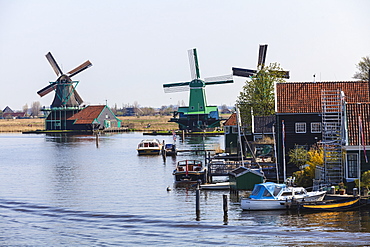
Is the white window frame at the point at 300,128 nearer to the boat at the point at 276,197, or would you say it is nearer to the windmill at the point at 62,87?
the boat at the point at 276,197

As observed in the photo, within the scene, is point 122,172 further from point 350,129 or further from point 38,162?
point 350,129

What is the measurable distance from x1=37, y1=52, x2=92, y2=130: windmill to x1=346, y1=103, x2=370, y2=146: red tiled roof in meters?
123

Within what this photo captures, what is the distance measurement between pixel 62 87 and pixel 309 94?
11412 centimetres

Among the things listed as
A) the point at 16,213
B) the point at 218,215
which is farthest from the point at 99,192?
the point at 218,215

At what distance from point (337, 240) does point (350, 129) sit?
10.4 metres

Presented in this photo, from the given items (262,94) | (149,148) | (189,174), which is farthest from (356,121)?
(149,148)

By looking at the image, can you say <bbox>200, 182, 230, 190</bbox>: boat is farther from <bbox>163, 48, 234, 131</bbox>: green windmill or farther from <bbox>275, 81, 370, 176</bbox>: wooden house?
<bbox>163, 48, 234, 131</bbox>: green windmill

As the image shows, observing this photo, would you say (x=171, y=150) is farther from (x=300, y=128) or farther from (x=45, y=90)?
(x=45, y=90)

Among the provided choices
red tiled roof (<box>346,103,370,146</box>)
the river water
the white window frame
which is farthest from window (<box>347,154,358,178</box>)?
the white window frame

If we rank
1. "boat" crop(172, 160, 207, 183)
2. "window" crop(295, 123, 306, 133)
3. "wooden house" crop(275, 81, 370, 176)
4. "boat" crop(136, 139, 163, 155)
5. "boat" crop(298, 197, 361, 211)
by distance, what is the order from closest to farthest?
"boat" crop(298, 197, 361, 211)
"wooden house" crop(275, 81, 370, 176)
"window" crop(295, 123, 306, 133)
"boat" crop(172, 160, 207, 183)
"boat" crop(136, 139, 163, 155)

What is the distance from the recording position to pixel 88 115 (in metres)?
166

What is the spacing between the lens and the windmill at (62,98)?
160000 millimetres

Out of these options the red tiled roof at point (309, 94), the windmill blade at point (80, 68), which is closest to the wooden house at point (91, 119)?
the windmill blade at point (80, 68)

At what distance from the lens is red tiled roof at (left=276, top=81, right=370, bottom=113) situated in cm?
5234
